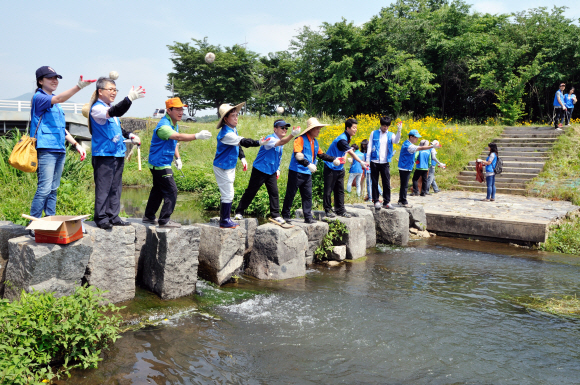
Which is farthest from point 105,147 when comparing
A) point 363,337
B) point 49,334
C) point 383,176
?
point 383,176

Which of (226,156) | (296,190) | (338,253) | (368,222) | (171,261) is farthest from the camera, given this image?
(368,222)

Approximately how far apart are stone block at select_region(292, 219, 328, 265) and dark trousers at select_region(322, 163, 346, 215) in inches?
24.5

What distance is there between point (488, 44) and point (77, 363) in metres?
25.8

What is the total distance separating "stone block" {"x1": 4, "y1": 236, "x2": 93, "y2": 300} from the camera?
3910 mm

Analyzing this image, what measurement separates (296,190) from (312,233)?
0.76 metres

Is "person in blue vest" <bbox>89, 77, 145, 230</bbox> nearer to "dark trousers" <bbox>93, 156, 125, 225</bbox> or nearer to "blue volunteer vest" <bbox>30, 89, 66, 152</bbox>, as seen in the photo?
"dark trousers" <bbox>93, 156, 125, 225</bbox>

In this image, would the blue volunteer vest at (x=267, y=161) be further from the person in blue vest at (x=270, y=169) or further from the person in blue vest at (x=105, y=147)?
the person in blue vest at (x=105, y=147)

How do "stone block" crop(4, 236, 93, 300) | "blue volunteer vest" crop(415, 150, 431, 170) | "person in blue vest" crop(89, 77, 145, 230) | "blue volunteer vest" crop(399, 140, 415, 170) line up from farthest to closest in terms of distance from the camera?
"blue volunteer vest" crop(415, 150, 431, 170) < "blue volunteer vest" crop(399, 140, 415, 170) < "person in blue vest" crop(89, 77, 145, 230) < "stone block" crop(4, 236, 93, 300)

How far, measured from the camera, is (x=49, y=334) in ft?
11.1

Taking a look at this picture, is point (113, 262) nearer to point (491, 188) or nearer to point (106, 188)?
point (106, 188)

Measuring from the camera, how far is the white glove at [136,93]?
4.34m

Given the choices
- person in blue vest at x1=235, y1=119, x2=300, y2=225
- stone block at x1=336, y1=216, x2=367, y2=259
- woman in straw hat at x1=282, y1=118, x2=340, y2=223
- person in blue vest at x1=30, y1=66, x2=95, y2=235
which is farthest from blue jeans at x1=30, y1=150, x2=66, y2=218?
stone block at x1=336, y1=216, x2=367, y2=259

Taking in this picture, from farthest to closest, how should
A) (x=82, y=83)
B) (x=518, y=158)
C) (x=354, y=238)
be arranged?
(x=518, y=158), (x=354, y=238), (x=82, y=83)

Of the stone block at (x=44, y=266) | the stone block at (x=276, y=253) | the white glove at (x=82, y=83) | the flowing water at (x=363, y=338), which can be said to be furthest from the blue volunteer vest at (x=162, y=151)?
the stone block at (x=276, y=253)
